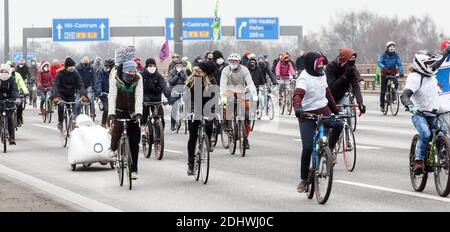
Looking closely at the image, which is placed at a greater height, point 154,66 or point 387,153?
point 154,66

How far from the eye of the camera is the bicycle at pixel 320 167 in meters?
12.4

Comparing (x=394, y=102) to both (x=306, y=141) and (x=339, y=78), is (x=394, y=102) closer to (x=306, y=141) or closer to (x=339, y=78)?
(x=339, y=78)

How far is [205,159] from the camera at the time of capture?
1522cm

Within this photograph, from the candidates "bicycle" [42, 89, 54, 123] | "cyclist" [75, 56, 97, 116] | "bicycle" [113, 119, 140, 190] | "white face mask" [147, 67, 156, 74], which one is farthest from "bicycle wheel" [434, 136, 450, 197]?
"bicycle" [42, 89, 54, 123]

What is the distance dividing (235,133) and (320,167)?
756 cm

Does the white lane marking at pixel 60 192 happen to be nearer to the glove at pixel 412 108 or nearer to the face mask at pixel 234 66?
the glove at pixel 412 108

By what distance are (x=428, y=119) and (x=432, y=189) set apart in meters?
0.97

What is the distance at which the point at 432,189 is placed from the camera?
13945 millimetres

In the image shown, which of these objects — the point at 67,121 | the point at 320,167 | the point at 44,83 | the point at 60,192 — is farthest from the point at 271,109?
the point at 320,167

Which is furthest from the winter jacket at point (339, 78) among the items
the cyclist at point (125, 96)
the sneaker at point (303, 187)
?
the sneaker at point (303, 187)

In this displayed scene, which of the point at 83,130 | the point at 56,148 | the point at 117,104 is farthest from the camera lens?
the point at 56,148

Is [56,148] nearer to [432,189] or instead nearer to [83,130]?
[83,130]

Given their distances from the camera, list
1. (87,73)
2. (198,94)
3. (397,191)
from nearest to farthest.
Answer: (397,191) < (198,94) < (87,73)
